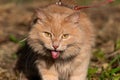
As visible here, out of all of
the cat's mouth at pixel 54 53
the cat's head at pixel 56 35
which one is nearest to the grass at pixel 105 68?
the cat's head at pixel 56 35

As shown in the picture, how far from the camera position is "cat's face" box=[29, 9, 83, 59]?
4.06 m

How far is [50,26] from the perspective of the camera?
413 cm

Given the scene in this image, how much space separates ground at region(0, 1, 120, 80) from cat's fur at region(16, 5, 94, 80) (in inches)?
20.9

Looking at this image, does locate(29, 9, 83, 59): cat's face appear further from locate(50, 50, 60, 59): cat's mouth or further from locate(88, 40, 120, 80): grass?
locate(88, 40, 120, 80): grass

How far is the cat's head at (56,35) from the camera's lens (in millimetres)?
4066

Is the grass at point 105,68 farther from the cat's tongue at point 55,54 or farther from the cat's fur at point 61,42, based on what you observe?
the cat's tongue at point 55,54

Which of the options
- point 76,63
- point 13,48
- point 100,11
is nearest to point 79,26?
point 76,63

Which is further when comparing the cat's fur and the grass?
the grass

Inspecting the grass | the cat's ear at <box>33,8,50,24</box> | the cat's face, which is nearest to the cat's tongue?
Answer: the cat's face

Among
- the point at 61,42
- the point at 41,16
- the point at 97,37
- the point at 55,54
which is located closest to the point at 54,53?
the point at 55,54

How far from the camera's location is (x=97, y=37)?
21.1ft

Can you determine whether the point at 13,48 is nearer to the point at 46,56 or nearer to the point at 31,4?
the point at 46,56

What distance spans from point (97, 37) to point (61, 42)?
244 centimetres

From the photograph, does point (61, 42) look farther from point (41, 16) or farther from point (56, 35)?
point (41, 16)
